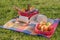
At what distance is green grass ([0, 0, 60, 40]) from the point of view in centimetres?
333

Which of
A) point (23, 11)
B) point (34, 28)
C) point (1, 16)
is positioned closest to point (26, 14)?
point (23, 11)

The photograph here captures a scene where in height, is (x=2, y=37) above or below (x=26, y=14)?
below

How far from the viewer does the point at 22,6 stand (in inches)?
183

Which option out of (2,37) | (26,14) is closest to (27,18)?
(26,14)

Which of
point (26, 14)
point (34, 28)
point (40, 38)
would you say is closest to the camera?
point (40, 38)

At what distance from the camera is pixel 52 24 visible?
358 cm

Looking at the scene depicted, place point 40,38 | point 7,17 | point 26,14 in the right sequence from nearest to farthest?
point 40,38 < point 26,14 < point 7,17

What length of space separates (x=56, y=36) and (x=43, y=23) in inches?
12.6

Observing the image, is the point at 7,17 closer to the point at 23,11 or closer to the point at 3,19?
the point at 3,19

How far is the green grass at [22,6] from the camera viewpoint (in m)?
3.33

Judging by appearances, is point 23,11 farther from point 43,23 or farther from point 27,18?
point 43,23

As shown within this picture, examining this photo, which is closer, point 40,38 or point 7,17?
point 40,38

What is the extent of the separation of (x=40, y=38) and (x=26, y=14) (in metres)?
0.69

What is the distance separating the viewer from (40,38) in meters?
3.27
